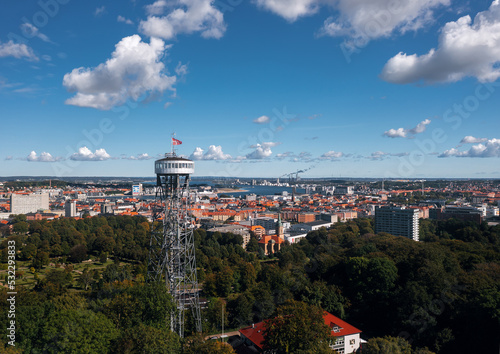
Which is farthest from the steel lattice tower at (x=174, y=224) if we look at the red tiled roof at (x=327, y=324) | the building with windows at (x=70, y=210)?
the building with windows at (x=70, y=210)

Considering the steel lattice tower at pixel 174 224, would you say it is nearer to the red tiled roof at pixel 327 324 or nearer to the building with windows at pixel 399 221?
the red tiled roof at pixel 327 324

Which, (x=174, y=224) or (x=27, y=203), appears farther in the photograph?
(x=27, y=203)

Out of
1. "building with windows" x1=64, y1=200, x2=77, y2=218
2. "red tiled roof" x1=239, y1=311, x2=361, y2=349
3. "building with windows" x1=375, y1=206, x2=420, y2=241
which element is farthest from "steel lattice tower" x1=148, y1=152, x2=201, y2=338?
"building with windows" x1=64, y1=200, x2=77, y2=218

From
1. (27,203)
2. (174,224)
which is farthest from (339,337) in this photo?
(27,203)

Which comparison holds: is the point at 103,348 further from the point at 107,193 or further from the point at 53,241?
the point at 107,193

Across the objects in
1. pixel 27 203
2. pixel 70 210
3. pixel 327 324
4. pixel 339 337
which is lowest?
pixel 339 337

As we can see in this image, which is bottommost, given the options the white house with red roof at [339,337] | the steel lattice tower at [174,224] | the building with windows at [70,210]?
the white house with red roof at [339,337]

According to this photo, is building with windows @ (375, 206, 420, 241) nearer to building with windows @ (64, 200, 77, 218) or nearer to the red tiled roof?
the red tiled roof

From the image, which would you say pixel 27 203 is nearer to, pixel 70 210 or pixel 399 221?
pixel 70 210
